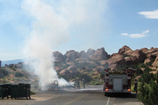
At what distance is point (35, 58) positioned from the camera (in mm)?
51000

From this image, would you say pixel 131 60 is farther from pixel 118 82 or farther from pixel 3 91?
pixel 3 91

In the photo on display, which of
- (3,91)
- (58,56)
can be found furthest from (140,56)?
(3,91)

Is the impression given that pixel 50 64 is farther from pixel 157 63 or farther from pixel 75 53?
pixel 75 53

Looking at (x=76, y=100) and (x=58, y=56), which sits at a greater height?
(x=58, y=56)

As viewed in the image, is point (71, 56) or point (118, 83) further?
point (71, 56)

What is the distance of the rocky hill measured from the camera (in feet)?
342

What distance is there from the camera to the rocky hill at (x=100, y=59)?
10420cm

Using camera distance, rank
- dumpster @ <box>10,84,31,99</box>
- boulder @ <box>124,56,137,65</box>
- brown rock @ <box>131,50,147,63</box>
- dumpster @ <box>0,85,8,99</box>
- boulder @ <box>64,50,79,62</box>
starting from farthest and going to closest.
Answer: boulder @ <box>64,50,79,62</box> → brown rock @ <box>131,50,147,63</box> → boulder @ <box>124,56,137,65</box> → dumpster @ <box>0,85,8,99</box> → dumpster @ <box>10,84,31,99</box>

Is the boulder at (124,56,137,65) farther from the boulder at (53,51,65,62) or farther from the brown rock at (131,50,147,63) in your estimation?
the boulder at (53,51,65,62)

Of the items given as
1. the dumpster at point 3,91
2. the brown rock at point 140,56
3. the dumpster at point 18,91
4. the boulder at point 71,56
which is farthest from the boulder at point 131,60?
the dumpster at point 3,91

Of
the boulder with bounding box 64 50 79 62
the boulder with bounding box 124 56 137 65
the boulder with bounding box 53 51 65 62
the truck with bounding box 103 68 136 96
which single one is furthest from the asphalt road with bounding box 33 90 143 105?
the boulder with bounding box 64 50 79 62

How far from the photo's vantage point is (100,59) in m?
135

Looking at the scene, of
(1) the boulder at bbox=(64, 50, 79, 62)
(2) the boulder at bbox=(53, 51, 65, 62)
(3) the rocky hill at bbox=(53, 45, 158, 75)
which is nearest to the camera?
(3) the rocky hill at bbox=(53, 45, 158, 75)

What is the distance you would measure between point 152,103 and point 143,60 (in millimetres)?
105287
